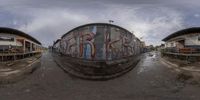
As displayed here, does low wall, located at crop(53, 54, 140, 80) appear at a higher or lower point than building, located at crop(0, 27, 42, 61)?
lower

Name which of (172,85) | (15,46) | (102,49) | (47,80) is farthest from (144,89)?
(15,46)

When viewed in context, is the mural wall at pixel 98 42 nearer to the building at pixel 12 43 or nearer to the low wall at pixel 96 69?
the low wall at pixel 96 69

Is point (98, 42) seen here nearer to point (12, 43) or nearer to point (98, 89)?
point (98, 89)

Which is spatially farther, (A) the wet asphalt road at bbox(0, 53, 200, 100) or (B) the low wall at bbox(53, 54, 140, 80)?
(B) the low wall at bbox(53, 54, 140, 80)

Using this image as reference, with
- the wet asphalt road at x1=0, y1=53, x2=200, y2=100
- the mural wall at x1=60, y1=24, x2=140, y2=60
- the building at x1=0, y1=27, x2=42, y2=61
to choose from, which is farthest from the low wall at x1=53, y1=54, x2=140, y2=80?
the building at x1=0, y1=27, x2=42, y2=61

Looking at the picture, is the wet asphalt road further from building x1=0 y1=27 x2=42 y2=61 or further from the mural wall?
building x1=0 y1=27 x2=42 y2=61

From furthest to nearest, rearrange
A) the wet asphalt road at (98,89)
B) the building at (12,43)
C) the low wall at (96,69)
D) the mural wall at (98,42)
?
the building at (12,43), the mural wall at (98,42), the low wall at (96,69), the wet asphalt road at (98,89)

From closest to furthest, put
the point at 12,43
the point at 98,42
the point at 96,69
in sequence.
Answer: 1. the point at 96,69
2. the point at 98,42
3. the point at 12,43

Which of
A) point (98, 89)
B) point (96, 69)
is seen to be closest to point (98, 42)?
point (96, 69)

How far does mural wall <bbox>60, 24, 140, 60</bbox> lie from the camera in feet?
74.7

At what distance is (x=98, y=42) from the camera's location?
2283cm

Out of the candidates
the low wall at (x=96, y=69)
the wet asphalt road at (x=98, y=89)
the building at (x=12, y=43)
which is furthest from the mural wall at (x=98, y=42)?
the building at (x=12, y=43)

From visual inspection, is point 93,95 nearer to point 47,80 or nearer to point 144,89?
point 144,89

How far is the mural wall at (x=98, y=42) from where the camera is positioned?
2277 cm
